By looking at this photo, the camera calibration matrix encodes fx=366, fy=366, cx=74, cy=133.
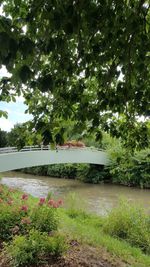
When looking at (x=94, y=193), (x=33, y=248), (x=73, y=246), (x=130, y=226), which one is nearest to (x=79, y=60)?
(x=33, y=248)

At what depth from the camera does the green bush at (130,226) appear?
265 inches

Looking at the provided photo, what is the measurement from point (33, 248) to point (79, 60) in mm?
2391

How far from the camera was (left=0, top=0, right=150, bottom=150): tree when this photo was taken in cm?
276

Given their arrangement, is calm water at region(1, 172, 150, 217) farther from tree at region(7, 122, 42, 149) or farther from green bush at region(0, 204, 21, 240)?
tree at region(7, 122, 42, 149)

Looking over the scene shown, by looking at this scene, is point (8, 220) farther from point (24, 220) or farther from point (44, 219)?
point (44, 219)

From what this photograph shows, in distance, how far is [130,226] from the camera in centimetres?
714

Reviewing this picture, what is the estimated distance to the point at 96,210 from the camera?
1317 centimetres

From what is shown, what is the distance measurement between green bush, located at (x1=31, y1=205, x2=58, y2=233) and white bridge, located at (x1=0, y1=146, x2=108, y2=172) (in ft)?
22.1

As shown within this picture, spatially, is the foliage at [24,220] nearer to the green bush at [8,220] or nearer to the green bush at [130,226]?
the green bush at [8,220]

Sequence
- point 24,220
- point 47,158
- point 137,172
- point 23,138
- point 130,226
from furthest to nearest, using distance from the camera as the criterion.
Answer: point 137,172
point 47,158
point 130,226
point 24,220
point 23,138

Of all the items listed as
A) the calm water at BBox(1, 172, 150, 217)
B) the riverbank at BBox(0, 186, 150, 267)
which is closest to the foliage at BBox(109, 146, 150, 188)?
the calm water at BBox(1, 172, 150, 217)

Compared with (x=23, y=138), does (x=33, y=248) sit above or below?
below

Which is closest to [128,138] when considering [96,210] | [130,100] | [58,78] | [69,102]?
[130,100]

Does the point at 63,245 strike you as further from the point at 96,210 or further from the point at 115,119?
the point at 96,210
